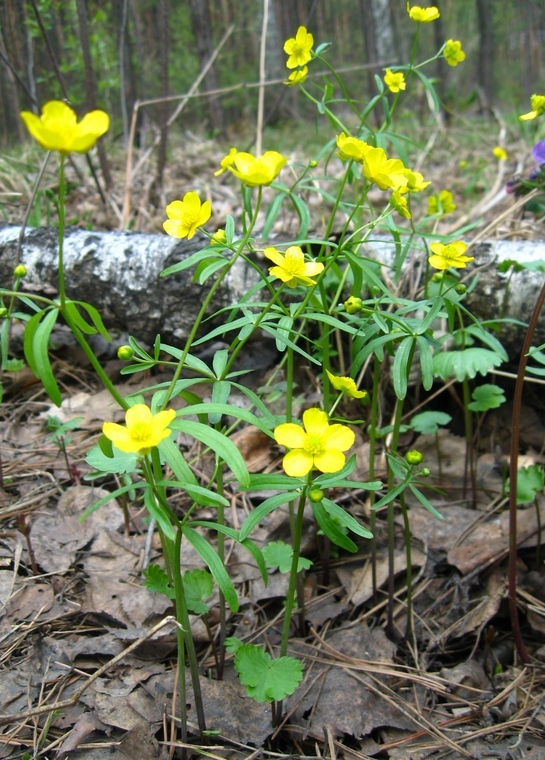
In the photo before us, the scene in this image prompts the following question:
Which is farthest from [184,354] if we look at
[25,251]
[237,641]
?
[25,251]

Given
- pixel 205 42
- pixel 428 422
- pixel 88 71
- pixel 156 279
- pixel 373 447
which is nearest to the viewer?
pixel 373 447

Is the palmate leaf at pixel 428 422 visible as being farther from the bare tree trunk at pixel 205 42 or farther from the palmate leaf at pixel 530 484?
the bare tree trunk at pixel 205 42

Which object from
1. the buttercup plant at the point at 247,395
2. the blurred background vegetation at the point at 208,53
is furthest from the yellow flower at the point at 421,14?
the blurred background vegetation at the point at 208,53

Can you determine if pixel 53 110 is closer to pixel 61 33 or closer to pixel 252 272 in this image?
pixel 252 272

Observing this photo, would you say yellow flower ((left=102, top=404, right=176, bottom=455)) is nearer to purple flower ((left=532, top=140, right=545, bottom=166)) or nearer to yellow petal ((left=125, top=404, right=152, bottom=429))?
yellow petal ((left=125, top=404, right=152, bottom=429))

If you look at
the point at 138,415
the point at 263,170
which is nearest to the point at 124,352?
the point at 138,415

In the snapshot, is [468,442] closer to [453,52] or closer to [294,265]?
[294,265]

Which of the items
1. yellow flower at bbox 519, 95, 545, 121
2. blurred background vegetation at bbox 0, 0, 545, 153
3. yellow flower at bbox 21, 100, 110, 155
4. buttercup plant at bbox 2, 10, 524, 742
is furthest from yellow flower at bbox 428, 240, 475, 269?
blurred background vegetation at bbox 0, 0, 545, 153
